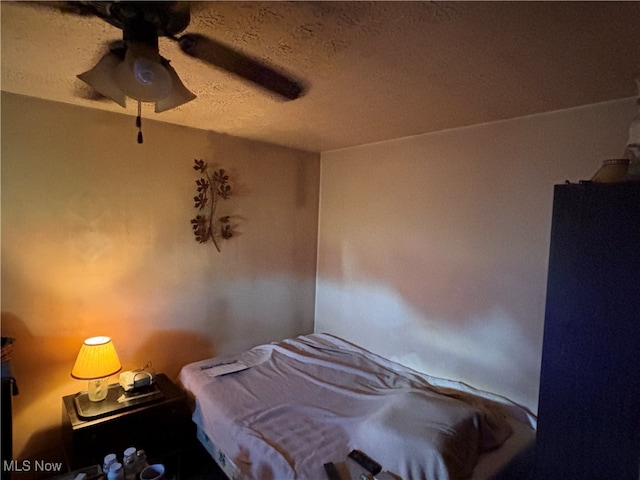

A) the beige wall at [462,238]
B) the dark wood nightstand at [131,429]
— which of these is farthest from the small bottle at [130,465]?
the beige wall at [462,238]

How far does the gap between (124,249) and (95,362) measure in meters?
0.72

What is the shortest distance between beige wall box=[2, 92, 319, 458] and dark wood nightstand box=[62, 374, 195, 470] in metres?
0.31

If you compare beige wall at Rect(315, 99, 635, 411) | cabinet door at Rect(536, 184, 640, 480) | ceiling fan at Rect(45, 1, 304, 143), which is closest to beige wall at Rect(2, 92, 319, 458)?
beige wall at Rect(315, 99, 635, 411)

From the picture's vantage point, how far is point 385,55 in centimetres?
131

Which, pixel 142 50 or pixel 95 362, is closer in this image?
pixel 142 50

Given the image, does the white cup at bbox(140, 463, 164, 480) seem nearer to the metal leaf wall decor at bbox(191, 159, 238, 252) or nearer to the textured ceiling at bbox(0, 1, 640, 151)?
the metal leaf wall decor at bbox(191, 159, 238, 252)

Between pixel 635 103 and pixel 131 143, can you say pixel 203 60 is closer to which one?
pixel 131 143

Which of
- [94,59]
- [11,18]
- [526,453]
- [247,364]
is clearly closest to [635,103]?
[526,453]

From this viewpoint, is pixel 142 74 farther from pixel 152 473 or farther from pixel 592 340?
pixel 592 340

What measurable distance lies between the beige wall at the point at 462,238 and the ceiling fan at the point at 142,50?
1.57m

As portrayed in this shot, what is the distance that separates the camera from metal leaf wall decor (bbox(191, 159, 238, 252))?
8.30 feet

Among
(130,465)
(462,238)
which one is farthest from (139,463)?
(462,238)

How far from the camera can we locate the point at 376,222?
2.77 m

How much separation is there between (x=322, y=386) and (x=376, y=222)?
4.20ft
